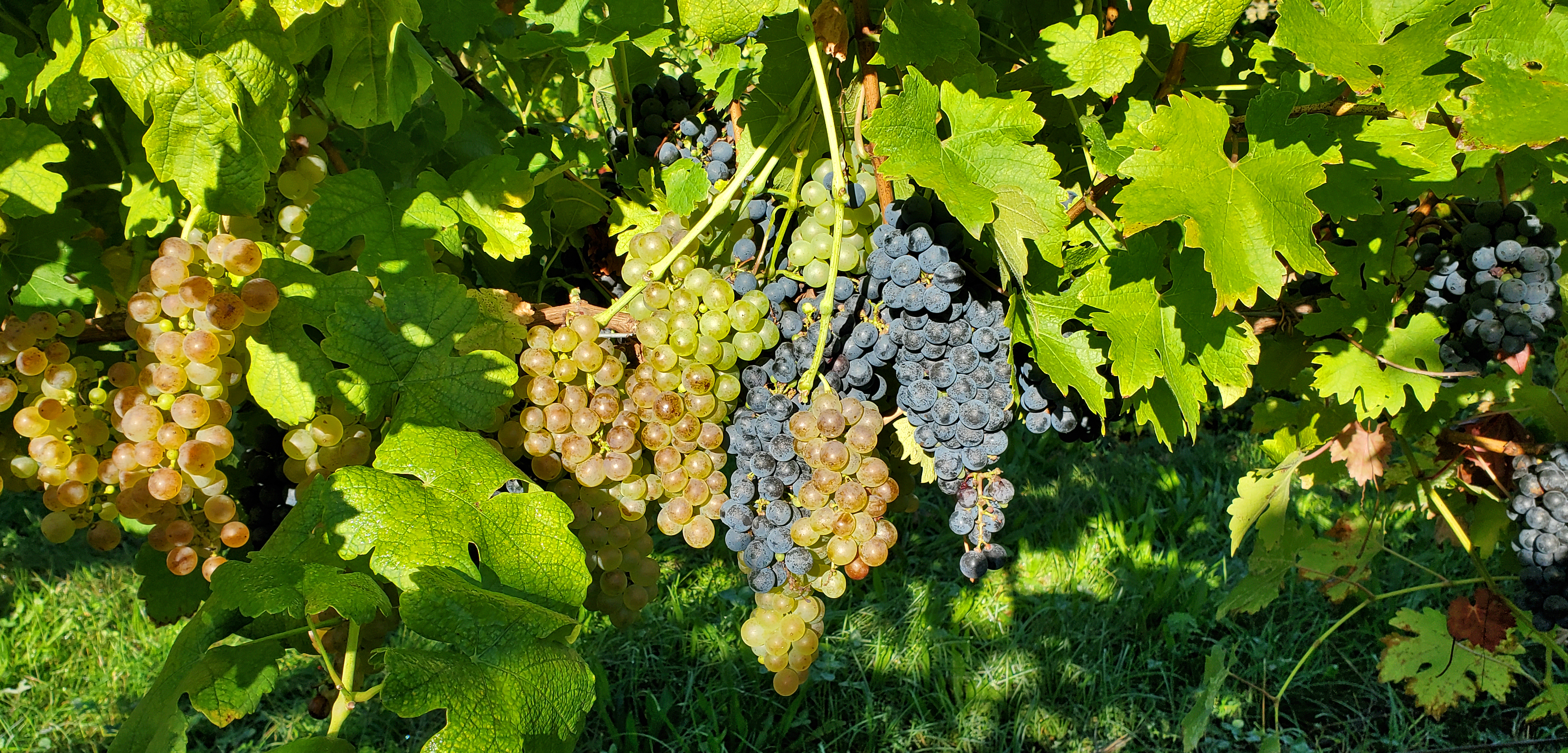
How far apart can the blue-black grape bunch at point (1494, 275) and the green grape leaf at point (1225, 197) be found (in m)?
0.62

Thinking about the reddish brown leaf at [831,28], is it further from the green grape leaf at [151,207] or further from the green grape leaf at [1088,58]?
the green grape leaf at [151,207]

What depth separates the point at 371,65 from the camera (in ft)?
4.12

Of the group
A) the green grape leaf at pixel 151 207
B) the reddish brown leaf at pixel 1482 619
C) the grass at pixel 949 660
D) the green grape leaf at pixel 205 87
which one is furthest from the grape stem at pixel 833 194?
the grass at pixel 949 660

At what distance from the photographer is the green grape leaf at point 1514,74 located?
1.07 meters

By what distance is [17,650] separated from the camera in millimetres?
3418

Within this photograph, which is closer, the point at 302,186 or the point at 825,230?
the point at 825,230

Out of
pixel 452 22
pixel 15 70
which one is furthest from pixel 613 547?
pixel 15 70

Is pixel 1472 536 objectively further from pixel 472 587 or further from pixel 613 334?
pixel 472 587

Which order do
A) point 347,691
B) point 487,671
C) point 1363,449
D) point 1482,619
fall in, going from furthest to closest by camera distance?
point 1482,619 < point 1363,449 < point 347,691 < point 487,671

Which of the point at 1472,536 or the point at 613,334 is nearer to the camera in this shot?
the point at 613,334

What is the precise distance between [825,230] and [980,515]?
44 cm

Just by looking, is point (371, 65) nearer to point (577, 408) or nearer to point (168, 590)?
point (577, 408)

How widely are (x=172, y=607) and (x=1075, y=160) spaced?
1626mm

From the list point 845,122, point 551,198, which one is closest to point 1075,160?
point 845,122
